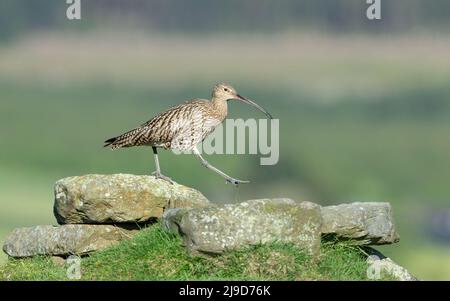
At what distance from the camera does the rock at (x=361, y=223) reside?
16.7m

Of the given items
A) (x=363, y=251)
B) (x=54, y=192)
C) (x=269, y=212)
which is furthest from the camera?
(x=54, y=192)

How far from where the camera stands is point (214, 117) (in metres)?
19.7

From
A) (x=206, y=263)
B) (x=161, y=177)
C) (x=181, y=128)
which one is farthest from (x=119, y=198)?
(x=206, y=263)

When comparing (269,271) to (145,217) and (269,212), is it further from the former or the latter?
(145,217)

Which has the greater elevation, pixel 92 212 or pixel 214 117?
pixel 214 117

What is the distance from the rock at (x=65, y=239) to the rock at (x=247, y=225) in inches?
82.3

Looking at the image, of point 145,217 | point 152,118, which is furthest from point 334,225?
point 152,118

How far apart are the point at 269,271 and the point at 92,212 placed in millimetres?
3816

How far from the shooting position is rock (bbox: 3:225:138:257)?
59.0ft

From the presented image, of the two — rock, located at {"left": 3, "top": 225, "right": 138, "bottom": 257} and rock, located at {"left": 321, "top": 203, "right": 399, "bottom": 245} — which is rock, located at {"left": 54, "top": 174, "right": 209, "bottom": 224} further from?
rock, located at {"left": 321, "top": 203, "right": 399, "bottom": 245}

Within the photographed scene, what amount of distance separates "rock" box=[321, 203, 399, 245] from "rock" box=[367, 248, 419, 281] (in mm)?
358

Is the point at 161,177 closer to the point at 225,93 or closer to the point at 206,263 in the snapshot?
the point at 225,93

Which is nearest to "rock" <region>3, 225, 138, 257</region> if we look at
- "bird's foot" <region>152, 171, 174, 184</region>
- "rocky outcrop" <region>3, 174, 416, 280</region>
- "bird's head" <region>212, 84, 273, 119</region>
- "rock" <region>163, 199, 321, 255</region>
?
"rocky outcrop" <region>3, 174, 416, 280</region>

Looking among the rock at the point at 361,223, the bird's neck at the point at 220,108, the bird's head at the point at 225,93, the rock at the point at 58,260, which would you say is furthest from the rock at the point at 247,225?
the bird's head at the point at 225,93
